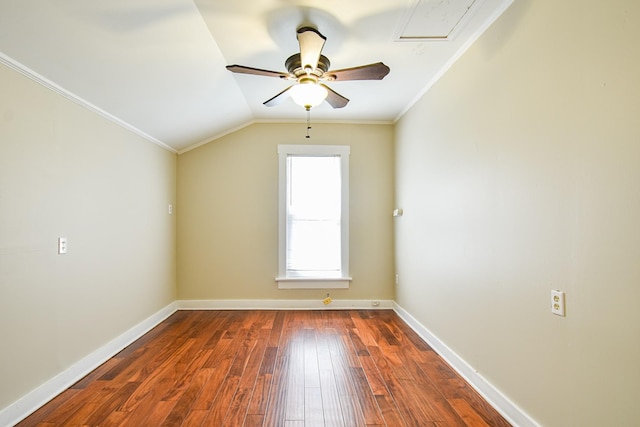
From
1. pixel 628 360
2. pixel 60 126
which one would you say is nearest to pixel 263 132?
pixel 60 126

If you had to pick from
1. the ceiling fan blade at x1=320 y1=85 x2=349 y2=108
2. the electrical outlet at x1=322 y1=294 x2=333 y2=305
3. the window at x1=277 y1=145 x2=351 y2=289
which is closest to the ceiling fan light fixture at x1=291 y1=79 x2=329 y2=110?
the ceiling fan blade at x1=320 y1=85 x2=349 y2=108

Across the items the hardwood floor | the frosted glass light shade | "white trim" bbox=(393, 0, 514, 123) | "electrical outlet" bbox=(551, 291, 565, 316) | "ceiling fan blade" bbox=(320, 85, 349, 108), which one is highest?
"white trim" bbox=(393, 0, 514, 123)

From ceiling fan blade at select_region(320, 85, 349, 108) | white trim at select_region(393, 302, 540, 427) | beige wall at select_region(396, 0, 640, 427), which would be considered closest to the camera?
beige wall at select_region(396, 0, 640, 427)

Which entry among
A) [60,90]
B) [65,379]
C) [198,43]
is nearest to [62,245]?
[65,379]

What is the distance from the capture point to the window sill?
13.9 feet

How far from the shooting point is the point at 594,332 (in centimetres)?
138

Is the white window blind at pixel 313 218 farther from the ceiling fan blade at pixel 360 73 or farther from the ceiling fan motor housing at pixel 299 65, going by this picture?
the ceiling fan blade at pixel 360 73

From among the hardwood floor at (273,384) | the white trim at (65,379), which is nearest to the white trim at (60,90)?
the white trim at (65,379)

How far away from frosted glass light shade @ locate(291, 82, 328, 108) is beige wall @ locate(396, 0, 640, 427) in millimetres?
1092

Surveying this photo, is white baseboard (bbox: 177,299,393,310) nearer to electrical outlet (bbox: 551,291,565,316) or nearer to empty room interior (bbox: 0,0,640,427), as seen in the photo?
empty room interior (bbox: 0,0,640,427)

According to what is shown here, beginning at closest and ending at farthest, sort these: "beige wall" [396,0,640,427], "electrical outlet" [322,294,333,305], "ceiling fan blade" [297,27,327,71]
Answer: "beige wall" [396,0,640,427] → "ceiling fan blade" [297,27,327,71] → "electrical outlet" [322,294,333,305]

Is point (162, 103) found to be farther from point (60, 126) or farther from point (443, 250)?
point (443, 250)

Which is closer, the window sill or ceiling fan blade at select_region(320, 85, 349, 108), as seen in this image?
ceiling fan blade at select_region(320, 85, 349, 108)

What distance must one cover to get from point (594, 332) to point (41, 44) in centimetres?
311
